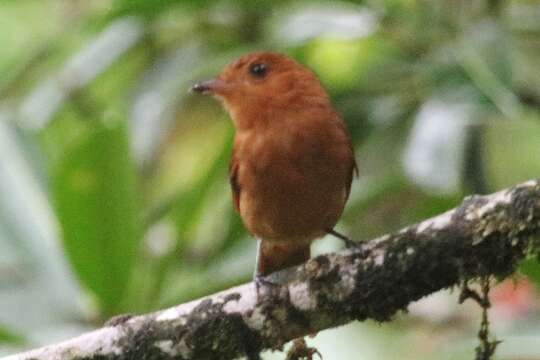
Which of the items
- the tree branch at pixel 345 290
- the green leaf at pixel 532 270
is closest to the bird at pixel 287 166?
the tree branch at pixel 345 290

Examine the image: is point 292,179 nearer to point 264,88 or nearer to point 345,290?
point 264,88

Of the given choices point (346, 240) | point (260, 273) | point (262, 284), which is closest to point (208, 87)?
point (260, 273)

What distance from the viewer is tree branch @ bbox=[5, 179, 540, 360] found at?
7.98 ft

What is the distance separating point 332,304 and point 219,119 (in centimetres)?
269

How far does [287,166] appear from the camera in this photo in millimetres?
3084

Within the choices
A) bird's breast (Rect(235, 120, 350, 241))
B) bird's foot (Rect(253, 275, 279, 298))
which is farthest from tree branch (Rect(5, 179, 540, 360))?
bird's breast (Rect(235, 120, 350, 241))

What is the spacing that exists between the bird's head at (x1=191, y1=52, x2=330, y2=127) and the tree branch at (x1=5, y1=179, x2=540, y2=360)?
2.57ft

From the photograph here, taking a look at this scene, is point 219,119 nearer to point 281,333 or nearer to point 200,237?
point 200,237

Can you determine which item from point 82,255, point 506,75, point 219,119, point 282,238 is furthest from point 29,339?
point 219,119

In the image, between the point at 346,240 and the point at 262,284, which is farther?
the point at 346,240

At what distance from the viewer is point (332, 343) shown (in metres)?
3.53

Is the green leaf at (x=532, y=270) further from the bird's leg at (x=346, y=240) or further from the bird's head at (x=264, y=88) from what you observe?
the bird's head at (x=264, y=88)

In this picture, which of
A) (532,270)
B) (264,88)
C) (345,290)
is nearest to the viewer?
(345,290)

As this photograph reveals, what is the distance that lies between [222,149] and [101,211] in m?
0.48
